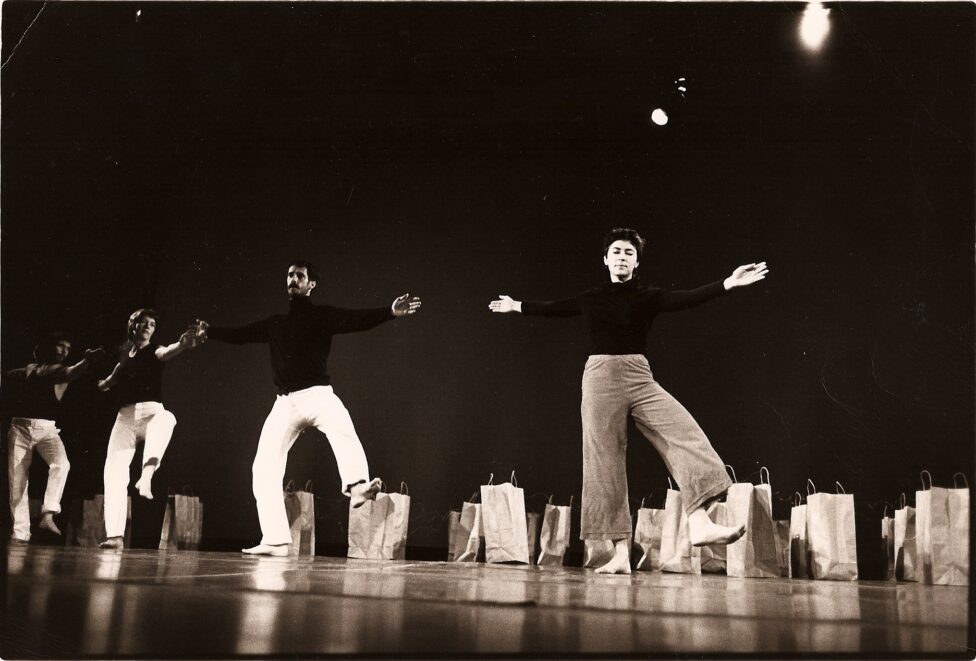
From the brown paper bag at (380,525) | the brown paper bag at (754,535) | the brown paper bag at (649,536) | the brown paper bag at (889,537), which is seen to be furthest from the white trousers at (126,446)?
the brown paper bag at (889,537)

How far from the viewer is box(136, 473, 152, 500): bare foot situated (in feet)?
13.7

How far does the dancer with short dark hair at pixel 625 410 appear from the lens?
352 cm

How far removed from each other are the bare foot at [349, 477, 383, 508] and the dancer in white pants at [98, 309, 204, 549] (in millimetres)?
856

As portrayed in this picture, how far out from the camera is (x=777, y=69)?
3938 millimetres

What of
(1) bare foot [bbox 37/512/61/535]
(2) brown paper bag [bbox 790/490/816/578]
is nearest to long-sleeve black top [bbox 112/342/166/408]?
(1) bare foot [bbox 37/512/61/535]

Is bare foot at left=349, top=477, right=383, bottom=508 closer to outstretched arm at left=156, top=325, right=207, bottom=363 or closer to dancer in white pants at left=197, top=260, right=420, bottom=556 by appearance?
dancer in white pants at left=197, top=260, right=420, bottom=556

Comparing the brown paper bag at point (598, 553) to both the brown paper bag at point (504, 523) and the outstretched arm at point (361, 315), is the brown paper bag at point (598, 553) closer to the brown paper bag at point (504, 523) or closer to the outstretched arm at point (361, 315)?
the brown paper bag at point (504, 523)

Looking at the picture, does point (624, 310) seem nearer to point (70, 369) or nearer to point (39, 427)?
point (70, 369)

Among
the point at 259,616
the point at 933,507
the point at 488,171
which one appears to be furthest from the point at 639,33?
the point at 259,616

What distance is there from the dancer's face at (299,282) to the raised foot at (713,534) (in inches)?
74.6

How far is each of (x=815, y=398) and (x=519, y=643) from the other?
85.8 inches

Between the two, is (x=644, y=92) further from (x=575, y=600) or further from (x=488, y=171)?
(x=575, y=600)

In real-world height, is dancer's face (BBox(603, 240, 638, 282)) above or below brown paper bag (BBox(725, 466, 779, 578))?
above

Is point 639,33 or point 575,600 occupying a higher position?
point 639,33
